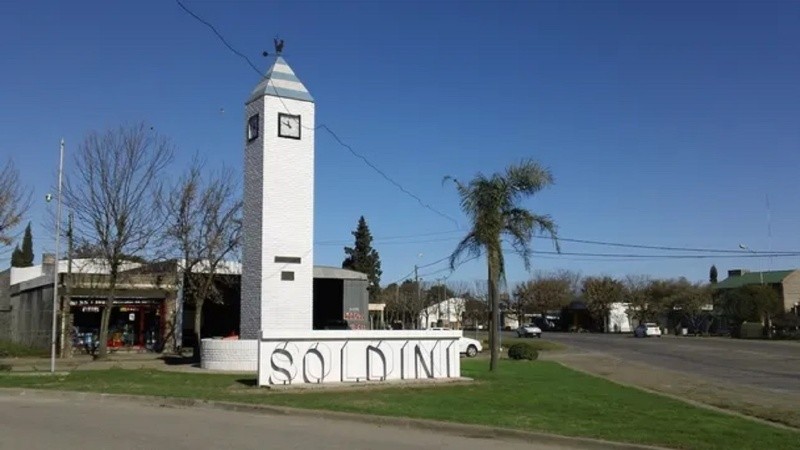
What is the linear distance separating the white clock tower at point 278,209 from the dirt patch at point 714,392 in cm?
1108

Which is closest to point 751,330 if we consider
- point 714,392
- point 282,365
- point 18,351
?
point 714,392

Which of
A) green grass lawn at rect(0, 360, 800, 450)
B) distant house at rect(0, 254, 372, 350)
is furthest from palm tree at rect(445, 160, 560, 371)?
distant house at rect(0, 254, 372, 350)

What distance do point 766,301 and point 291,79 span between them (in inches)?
2295

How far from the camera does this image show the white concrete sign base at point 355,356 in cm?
1908

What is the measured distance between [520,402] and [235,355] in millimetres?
12358

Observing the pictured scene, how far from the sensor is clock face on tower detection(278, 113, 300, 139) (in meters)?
26.8

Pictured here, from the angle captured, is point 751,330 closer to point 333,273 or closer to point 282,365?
point 333,273

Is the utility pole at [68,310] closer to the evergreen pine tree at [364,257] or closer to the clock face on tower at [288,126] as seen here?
the clock face on tower at [288,126]

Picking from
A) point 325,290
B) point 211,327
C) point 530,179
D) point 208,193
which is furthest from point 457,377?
point 211,327

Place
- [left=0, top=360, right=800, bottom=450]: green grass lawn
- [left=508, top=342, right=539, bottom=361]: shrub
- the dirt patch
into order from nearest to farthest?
1. [left=0, top=360, right=800, bottom=450]: green grass lawn
2. the dirt patch
3. [left=508, top=342, right=539, bottom=361]: shrub

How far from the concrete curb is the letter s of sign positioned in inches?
122

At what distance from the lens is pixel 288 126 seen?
27016 mm

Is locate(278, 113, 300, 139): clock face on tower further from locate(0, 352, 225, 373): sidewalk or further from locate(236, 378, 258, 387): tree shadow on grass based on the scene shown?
locate(236, 378, 258, 387): tree shadow on grass

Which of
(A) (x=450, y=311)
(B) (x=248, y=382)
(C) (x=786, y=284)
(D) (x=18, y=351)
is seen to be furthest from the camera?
(A) (x=450, y=311)
